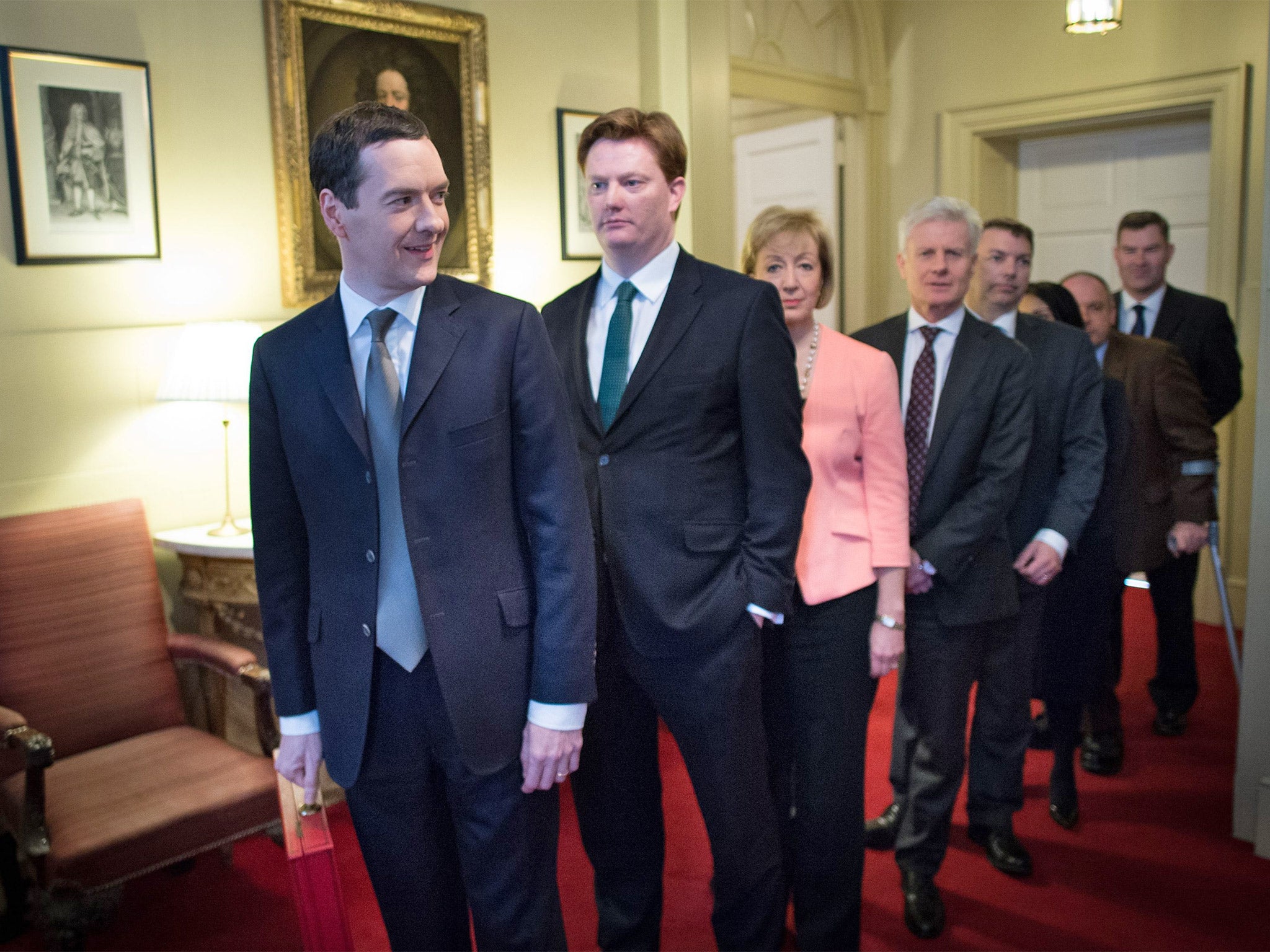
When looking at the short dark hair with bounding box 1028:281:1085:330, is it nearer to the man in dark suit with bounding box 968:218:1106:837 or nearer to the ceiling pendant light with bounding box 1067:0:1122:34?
the man in dark suit with bounding box 968:218:1106:837

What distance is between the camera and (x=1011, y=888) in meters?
2.71

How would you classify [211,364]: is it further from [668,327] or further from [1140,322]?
[1140,322]

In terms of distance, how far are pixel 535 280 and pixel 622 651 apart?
242cm

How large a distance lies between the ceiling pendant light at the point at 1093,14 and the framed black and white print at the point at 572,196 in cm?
198

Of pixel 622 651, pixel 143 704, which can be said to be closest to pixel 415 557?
pixel 622 651

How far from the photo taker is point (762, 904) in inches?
82.0

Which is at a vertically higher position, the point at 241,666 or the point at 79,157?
the point at 79,157

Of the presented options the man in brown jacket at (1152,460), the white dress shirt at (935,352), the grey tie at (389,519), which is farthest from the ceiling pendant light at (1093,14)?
the grey tie at (389,519)

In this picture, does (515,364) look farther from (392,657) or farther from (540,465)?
(392,657)

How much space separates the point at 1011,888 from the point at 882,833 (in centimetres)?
35

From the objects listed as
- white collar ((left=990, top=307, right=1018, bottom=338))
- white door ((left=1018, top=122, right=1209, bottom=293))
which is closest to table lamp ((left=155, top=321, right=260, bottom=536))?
white collar ((left=990, top=307, right=1018, bottom=338))

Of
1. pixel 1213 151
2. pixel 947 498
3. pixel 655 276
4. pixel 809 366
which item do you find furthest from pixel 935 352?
pixel 1213 151

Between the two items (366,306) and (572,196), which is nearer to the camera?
(366,306)

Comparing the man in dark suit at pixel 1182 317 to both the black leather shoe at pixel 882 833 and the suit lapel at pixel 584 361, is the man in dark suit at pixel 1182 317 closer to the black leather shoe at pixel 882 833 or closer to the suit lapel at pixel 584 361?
the black leather shoe at pixel 882 833
